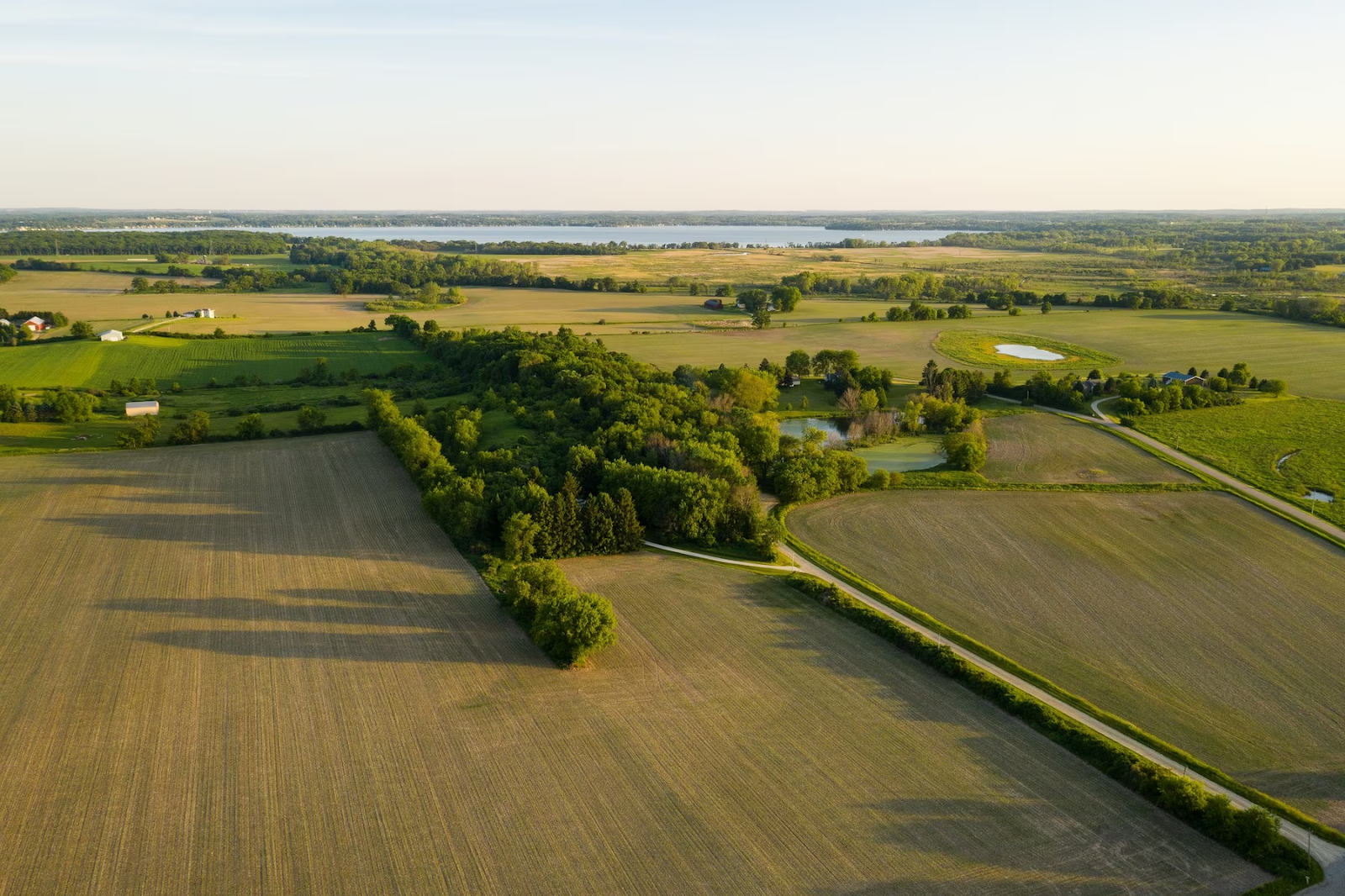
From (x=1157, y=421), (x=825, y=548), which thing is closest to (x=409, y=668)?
(x=825, y=548)

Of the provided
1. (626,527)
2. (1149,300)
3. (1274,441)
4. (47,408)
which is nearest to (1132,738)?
(626,527)

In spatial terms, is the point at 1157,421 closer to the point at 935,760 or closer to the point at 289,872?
the point at 935,760

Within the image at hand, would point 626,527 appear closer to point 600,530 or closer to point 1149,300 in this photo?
point 600,530

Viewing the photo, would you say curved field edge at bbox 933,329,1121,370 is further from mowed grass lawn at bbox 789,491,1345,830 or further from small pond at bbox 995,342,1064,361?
mowed grass lawn at bbox 789,491,1345,830

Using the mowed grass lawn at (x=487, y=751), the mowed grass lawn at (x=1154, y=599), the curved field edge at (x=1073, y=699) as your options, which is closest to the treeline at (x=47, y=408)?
the mowed grass lawn at (x=487, y=751)

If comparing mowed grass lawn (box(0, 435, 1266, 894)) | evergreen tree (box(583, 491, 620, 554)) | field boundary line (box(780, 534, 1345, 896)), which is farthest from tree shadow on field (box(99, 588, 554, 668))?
field boundary line (box(780, 534, 1345, 896))

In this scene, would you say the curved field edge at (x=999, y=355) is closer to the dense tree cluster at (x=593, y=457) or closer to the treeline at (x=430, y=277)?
the dense tree cluster at (x=593, y=457)
